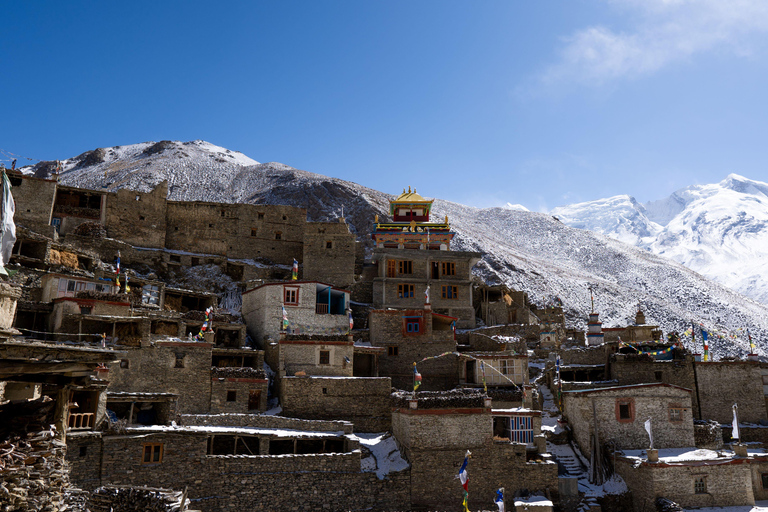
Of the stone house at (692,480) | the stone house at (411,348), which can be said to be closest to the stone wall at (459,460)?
the stone house at (692,480)

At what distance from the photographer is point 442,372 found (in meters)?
38.0

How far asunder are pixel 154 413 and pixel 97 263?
21225 mm

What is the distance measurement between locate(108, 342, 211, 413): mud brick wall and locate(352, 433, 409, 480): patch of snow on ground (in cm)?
836

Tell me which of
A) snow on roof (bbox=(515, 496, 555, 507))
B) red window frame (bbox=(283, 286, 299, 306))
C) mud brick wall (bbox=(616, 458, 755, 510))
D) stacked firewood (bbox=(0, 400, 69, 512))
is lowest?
snow on roof (bbox=(515, 496, 555, 507))

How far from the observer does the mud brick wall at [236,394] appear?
31484 millimetres

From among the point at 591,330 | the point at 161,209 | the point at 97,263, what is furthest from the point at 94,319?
the point at 591,330

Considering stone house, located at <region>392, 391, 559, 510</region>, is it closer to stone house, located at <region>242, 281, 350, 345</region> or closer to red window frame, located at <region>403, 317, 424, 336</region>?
red window frame, located at <region>403, 317, 424, 336</region>

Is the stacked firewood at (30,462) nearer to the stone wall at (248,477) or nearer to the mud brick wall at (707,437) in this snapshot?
the stone wall at (248,477)

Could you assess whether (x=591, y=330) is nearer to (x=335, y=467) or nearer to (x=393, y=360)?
(x=393, y=360)

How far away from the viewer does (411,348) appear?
3831 centimetres

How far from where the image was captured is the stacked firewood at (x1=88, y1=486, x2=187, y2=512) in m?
20.9

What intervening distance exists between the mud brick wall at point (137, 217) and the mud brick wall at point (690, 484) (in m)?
44.1

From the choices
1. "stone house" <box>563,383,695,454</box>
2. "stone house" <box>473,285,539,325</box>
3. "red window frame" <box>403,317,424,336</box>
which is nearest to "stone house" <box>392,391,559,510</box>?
"stone house" <box>563,383,695,454</box>

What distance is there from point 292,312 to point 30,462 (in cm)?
2849
